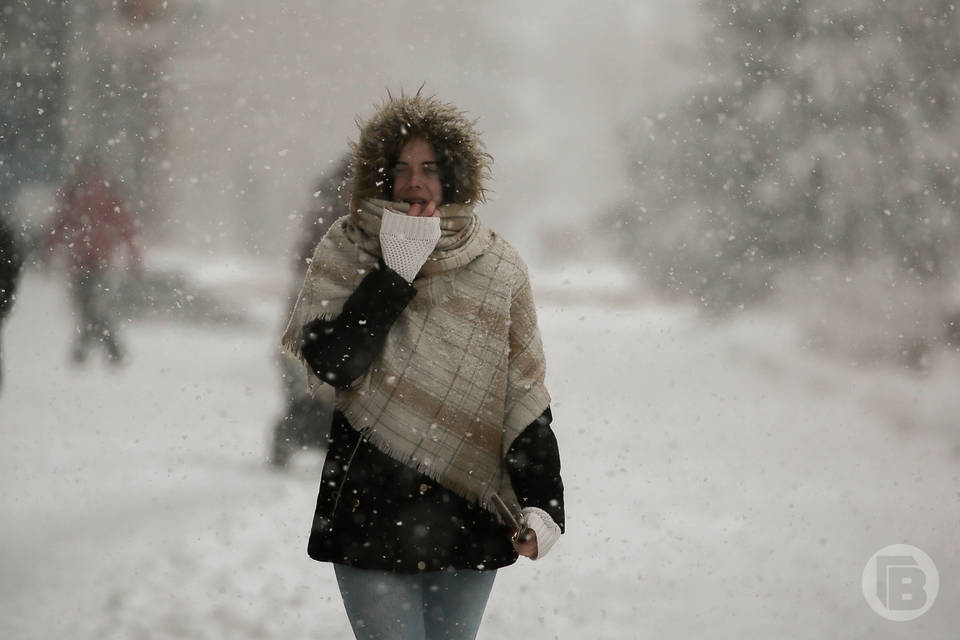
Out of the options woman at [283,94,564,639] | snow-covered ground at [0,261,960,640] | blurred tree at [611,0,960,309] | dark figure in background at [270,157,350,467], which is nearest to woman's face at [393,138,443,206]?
woman at [283,94,564,639]

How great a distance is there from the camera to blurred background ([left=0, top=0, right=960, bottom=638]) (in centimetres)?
419

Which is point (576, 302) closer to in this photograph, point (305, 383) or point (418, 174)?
point (305, 383)

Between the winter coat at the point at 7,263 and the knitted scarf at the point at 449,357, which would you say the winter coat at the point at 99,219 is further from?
the knitted scarf at the point at 449,357

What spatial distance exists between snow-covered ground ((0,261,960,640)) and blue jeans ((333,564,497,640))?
1.60m

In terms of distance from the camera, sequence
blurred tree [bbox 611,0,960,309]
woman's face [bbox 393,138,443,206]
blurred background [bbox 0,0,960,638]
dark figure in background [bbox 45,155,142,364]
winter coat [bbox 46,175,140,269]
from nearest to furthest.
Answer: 1. woman's face [bbox 393,138,443,206]
2. blurred background [bbox 0,0,960,638]
3. winter coat [bbox 46,175,140,269]
4. dark figure in background [bbox 45,155,142,364]
5. blurred tree [bbox 611,0,960,309]

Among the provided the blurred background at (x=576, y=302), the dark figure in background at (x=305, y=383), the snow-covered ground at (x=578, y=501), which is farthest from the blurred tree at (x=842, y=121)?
the dark figure in background at (x=305, y=383)

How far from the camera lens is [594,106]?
31.2 meters

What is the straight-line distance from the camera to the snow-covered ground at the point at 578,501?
366 cm

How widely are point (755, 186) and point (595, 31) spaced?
13.8 meters

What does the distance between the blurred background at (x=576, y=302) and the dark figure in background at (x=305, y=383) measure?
0.08 feet

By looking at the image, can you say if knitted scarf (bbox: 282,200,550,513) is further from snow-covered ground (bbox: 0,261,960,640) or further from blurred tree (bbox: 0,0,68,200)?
blurred tree (bbox: 0,0,68,200)

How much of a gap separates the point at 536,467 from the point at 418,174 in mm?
546
